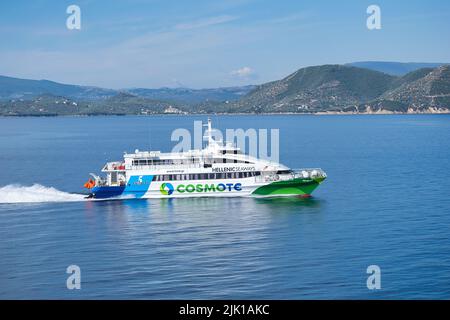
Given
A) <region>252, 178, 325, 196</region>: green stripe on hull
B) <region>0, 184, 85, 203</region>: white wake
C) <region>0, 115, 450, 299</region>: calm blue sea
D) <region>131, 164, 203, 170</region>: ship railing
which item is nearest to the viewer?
<region>0, 115, 450, 299</region>: calm blue sea

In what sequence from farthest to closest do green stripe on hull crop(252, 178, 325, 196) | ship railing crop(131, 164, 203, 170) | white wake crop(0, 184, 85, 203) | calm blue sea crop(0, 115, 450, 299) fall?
ship railing crop(131, 164, 203, 170)
green stripe on hull crop(252, 178, 325, 196)
white wake crop(0, 184, 85, 203)
calm blue sea crop(0, 115, 450, 299)

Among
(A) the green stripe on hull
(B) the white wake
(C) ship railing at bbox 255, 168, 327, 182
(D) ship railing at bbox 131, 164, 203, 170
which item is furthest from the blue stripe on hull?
(C) ship railing at bbox 255, 168, 327, 182

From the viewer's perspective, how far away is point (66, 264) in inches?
1438

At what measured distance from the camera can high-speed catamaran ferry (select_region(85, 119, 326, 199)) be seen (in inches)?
2258

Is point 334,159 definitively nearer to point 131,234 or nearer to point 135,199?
point 135,199

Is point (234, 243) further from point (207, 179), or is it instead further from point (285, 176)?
point (285, 176)

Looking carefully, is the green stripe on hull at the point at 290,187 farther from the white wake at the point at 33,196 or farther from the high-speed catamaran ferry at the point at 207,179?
the white wake at the point at 33,196

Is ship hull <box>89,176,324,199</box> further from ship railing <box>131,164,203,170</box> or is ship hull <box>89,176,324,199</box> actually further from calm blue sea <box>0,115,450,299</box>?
calm blue sea <box>0,115,450,299</box>

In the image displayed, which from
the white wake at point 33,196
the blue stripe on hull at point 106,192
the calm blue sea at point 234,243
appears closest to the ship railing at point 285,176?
the calm blue sea at point 234,243

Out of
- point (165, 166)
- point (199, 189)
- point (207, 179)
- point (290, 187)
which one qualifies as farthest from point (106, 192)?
point (290, 187)

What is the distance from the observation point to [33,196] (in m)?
57.2

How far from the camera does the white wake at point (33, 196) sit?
5675cm
